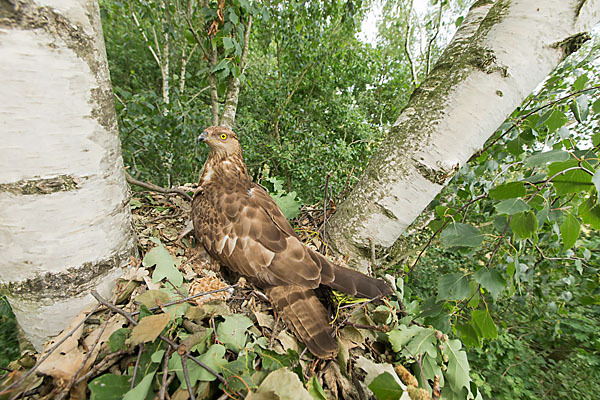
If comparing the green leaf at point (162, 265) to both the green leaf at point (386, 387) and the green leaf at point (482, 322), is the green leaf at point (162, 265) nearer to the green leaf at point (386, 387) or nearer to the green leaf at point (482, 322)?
the green leaf at point (386, 387)


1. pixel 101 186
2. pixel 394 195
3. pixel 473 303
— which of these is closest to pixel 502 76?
pixel 394 195

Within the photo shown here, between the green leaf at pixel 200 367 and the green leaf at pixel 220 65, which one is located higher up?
the green leaf at pixel 220 65

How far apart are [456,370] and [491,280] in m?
0.38

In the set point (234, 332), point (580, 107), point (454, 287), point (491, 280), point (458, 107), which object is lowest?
point (234, 332)

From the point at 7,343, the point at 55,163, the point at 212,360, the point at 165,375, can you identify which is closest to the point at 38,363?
the point at 165,375

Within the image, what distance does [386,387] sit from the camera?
0.70 metres

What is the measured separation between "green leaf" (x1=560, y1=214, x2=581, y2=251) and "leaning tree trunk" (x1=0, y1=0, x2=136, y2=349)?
1481 millimetres

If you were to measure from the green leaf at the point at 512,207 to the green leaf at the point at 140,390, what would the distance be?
1.07 metres

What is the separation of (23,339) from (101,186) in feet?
2.50

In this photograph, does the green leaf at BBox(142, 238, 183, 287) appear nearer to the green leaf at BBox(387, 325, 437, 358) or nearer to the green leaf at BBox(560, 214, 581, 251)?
the green leaf at BBox(387, 325, 437, 358)

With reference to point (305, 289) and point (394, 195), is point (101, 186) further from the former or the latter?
point (394, 195)

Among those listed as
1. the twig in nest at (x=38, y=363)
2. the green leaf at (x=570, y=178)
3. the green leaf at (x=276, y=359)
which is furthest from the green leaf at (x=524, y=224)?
the twig in nest at (x=38, y=363)

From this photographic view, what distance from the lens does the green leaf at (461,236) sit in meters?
0.88

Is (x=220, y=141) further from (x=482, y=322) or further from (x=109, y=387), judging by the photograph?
(x=482, y=322)
